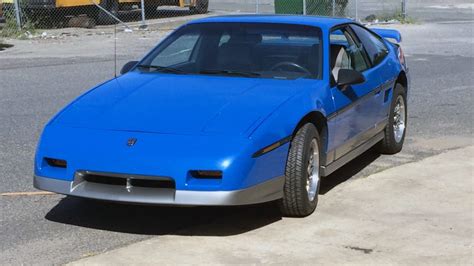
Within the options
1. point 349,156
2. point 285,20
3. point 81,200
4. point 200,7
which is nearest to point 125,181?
point 81,200

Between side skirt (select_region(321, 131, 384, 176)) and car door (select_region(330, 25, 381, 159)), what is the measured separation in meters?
0.04

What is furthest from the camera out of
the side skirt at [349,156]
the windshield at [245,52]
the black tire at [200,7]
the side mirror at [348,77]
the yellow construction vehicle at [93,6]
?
the black tire at [200,7]

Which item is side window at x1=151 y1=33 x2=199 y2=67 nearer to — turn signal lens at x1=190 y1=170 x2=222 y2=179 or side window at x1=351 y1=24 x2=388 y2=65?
side window at x1=351 y1=24 x2=388 y2=65

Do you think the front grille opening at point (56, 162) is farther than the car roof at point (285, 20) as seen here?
No

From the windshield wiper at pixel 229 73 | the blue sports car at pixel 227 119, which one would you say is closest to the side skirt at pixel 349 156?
the blue sports car at pixel 227 119

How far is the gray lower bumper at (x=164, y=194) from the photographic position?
5152 millimetres

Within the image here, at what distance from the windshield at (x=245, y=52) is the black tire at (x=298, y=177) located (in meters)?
0.83

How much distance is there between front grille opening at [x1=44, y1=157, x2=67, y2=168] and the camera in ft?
17.9

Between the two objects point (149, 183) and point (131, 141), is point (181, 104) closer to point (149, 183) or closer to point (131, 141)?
point (131, 141)

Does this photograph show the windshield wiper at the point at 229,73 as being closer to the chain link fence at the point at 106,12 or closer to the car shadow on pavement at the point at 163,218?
the car shadow on pavement at the point at 163,218

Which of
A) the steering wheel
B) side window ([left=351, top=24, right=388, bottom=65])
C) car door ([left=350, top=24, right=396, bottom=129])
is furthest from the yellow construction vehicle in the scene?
the steering wheel

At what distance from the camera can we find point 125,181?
17.4ft

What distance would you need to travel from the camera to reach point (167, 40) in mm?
7043

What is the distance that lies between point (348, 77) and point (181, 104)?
1437 millimetres
